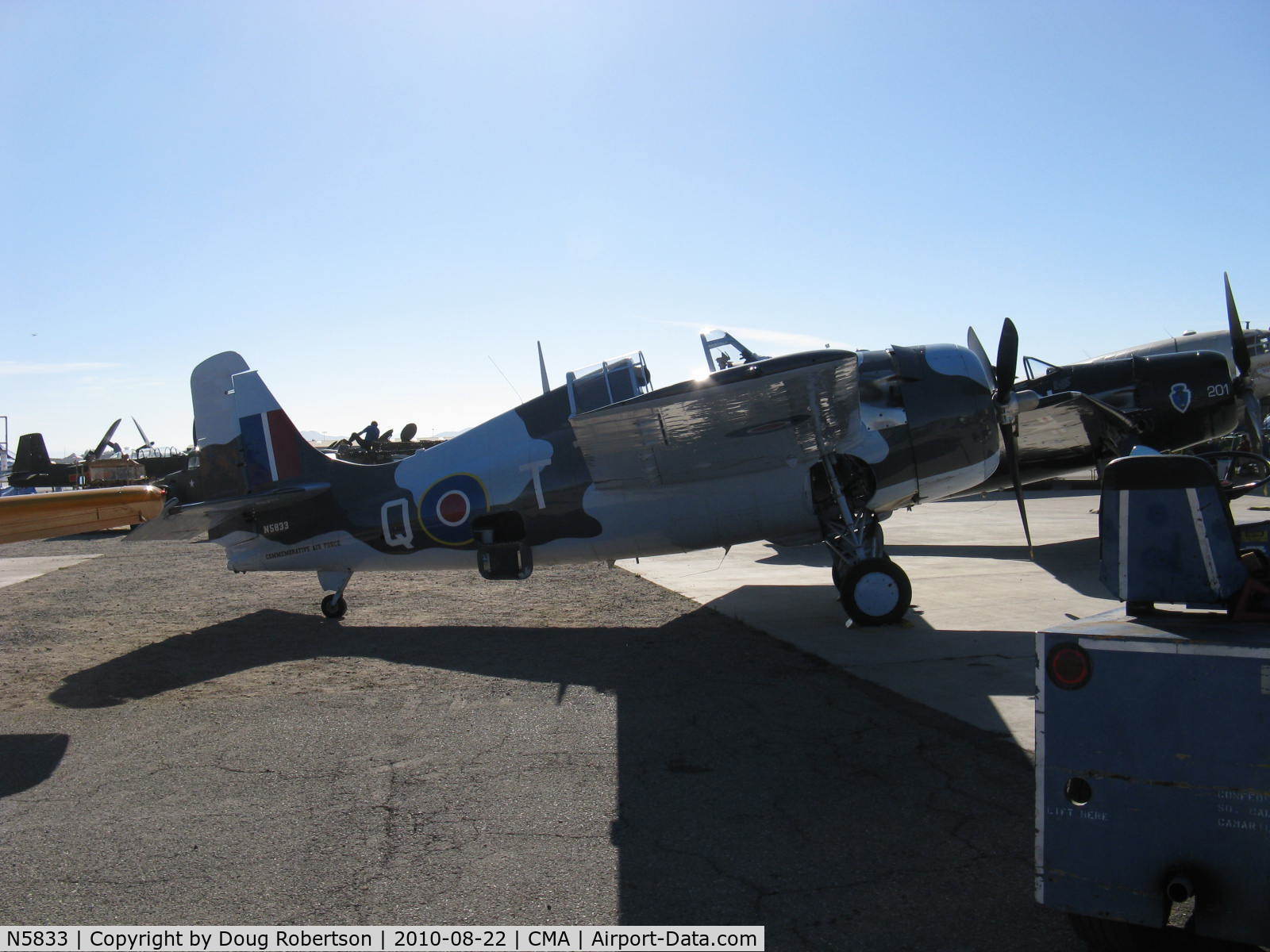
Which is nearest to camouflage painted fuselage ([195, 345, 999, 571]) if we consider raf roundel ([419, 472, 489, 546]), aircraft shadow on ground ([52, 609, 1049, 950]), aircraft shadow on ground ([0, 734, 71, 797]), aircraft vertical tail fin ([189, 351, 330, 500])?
raf roundel ([419, 472, 489, 546])

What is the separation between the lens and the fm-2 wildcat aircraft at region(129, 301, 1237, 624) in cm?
855

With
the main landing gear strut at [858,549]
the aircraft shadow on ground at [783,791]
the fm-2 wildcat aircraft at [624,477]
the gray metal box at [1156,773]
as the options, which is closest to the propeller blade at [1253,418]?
the fm-2 wildcat aircraft at [624,477]

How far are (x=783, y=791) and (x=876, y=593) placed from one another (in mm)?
4232

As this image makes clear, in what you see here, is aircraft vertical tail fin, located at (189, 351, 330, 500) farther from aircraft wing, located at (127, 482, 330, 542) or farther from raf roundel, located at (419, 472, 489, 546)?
raf roundel, located at (419, 472, 489, 546)

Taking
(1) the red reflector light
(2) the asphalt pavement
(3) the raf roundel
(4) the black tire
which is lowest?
(2) the asphalt pavement

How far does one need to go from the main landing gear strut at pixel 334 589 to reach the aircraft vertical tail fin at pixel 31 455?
112 ft

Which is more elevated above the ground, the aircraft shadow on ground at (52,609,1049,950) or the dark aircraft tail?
the dark aircraft tail

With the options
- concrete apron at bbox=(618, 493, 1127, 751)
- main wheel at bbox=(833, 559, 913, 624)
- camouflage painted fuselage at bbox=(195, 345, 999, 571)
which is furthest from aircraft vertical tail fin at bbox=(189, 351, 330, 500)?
main wheel at bbox=(833, 559, 913, 624)

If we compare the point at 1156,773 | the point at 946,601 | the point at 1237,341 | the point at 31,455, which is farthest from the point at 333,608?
the point at 31,455

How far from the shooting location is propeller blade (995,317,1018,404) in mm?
8164

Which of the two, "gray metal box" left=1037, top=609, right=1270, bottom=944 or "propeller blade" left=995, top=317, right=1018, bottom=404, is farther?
"propeller blade" left=995, top=317, right=1018, bottom=404

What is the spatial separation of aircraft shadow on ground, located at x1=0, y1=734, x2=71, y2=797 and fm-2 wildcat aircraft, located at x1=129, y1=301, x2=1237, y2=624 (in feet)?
10.8

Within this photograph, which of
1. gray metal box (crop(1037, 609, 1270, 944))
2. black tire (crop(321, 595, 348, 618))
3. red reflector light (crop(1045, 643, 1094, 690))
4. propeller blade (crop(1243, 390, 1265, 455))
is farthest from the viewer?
propeller blade (crop(1243, 390, 1265, 455))

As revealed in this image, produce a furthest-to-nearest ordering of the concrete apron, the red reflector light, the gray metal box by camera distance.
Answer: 1. the concrete apron
2. the red reflector light
3. the gray metal box
